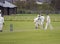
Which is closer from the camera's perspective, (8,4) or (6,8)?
(6,8)

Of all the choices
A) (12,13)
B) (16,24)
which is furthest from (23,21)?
(12,13)

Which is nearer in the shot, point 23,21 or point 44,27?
point 44,27

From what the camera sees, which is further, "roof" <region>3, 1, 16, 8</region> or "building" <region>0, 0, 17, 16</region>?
"roof" <region>3, 1, 16, 8</region>

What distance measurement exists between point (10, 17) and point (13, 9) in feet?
2.10

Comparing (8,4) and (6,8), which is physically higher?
(8,4)

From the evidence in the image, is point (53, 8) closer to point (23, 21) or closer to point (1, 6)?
point (23, 21)

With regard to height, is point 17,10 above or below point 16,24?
above

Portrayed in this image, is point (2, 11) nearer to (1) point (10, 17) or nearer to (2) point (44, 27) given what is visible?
(1) point (10, 17)

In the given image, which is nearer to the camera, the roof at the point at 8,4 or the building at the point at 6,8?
the building at the point at 6,8

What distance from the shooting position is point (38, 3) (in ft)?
40.5

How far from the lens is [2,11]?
1190 centimetres

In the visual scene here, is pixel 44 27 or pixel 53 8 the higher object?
pixel 53 8

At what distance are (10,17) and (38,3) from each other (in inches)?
71.0

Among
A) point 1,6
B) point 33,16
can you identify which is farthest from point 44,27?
point 1,6
